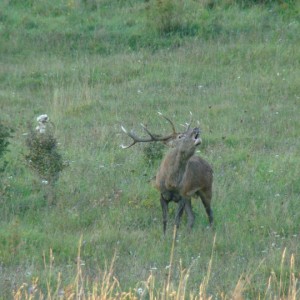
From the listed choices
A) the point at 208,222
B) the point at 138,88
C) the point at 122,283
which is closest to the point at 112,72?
the point at 138,88

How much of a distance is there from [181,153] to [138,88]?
7020 mm

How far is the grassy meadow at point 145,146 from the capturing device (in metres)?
8.27

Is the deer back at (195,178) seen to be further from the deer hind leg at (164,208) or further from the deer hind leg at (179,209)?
the deer hind leg at (164,208)

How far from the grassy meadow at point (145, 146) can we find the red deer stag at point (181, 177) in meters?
0.23

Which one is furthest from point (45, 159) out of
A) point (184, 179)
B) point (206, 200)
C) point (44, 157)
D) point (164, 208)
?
point (206, 200)

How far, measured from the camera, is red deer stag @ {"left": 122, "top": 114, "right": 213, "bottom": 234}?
995cm

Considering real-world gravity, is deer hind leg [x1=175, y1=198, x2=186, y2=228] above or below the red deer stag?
below

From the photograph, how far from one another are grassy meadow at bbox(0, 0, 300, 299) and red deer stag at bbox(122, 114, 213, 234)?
0.23 metres

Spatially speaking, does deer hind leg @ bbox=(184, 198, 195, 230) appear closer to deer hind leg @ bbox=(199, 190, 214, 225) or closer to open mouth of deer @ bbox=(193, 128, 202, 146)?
deer hind leg @ bbox=(199, 190, 214, 225)

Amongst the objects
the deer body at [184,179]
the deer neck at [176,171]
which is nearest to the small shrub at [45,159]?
the deer body at [184,179]

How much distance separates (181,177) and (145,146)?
8.13ft

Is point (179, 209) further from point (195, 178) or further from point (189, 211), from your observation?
point (195, 178)

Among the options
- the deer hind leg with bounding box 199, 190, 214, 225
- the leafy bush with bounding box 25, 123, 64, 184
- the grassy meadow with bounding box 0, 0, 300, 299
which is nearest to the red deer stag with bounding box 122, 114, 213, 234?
the deer hind leg with bounding box 199, 190, 214, 225

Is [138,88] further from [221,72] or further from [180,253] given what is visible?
[180,253]
